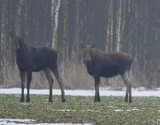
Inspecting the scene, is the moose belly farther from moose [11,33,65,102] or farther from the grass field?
moose [11,33,65,102]

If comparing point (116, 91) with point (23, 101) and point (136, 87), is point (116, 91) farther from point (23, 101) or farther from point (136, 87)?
point (23, 101)

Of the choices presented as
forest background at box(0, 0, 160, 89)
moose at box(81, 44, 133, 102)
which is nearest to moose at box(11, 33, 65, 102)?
moose at box(81, 44, 133, 102)

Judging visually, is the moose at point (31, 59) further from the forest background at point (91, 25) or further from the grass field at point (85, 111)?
the forest background at point (91, 25)

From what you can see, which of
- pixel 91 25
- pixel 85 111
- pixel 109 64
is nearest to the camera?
pixel 85 111

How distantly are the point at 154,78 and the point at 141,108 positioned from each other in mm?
19002

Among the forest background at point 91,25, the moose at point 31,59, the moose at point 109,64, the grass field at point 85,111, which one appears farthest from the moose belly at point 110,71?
the forest background at point 91,25

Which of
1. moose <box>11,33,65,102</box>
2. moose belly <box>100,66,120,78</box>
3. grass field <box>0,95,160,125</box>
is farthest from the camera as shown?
moose belly <box>100,66,120,78</box>

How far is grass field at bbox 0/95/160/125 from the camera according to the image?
19.6m

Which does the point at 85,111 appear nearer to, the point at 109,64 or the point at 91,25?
the point at 109,64

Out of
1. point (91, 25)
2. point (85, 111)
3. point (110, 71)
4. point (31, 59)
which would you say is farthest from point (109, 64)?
point (91, 25)

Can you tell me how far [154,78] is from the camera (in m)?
42.7

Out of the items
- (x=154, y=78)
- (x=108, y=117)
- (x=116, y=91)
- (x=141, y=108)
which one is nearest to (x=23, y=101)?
(x=141, y=108)

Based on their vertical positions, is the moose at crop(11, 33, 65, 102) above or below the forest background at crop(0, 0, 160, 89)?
below

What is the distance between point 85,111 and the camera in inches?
872
